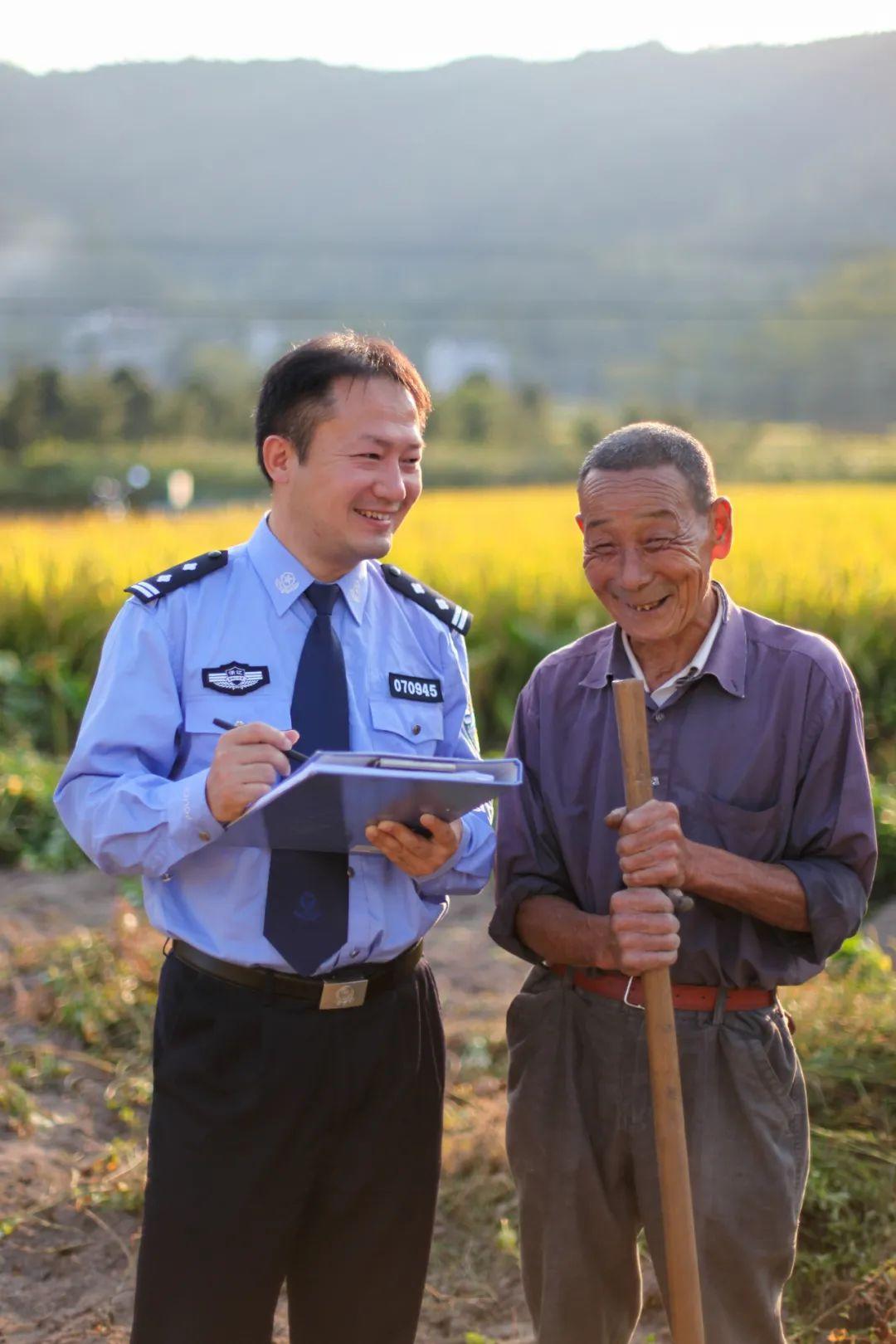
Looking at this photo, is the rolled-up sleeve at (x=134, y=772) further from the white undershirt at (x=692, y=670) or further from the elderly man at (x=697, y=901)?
the white undershirt at (x=692, y=670)

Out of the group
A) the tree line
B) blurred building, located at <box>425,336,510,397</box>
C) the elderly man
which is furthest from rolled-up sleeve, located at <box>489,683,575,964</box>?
blurred building, located at <box>425,336,510,397</box>

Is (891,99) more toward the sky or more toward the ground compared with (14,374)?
more toward the sky

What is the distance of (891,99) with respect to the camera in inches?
4358

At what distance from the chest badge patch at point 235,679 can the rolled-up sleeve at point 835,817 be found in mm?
1019

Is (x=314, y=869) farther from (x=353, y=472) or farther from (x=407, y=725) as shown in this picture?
(x=353, y=472)

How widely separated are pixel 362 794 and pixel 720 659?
785 mm

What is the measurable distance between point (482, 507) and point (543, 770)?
1451cm

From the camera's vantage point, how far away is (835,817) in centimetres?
281

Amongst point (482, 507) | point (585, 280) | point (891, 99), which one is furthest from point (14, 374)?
point (891, 99)

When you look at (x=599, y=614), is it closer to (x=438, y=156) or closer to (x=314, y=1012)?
(x=314, y=1012)

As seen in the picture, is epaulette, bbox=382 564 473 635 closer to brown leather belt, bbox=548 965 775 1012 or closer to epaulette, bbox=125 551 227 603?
epaulette, bbox=125 551 227 603

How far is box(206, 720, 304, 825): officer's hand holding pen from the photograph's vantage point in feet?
8.46

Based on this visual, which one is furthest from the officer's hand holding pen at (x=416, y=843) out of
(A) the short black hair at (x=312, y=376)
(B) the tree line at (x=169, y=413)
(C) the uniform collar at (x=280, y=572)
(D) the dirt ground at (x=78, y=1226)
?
(B) the tree line at (x=169, y=413)

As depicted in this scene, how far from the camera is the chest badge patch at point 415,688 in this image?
9.85 feet
